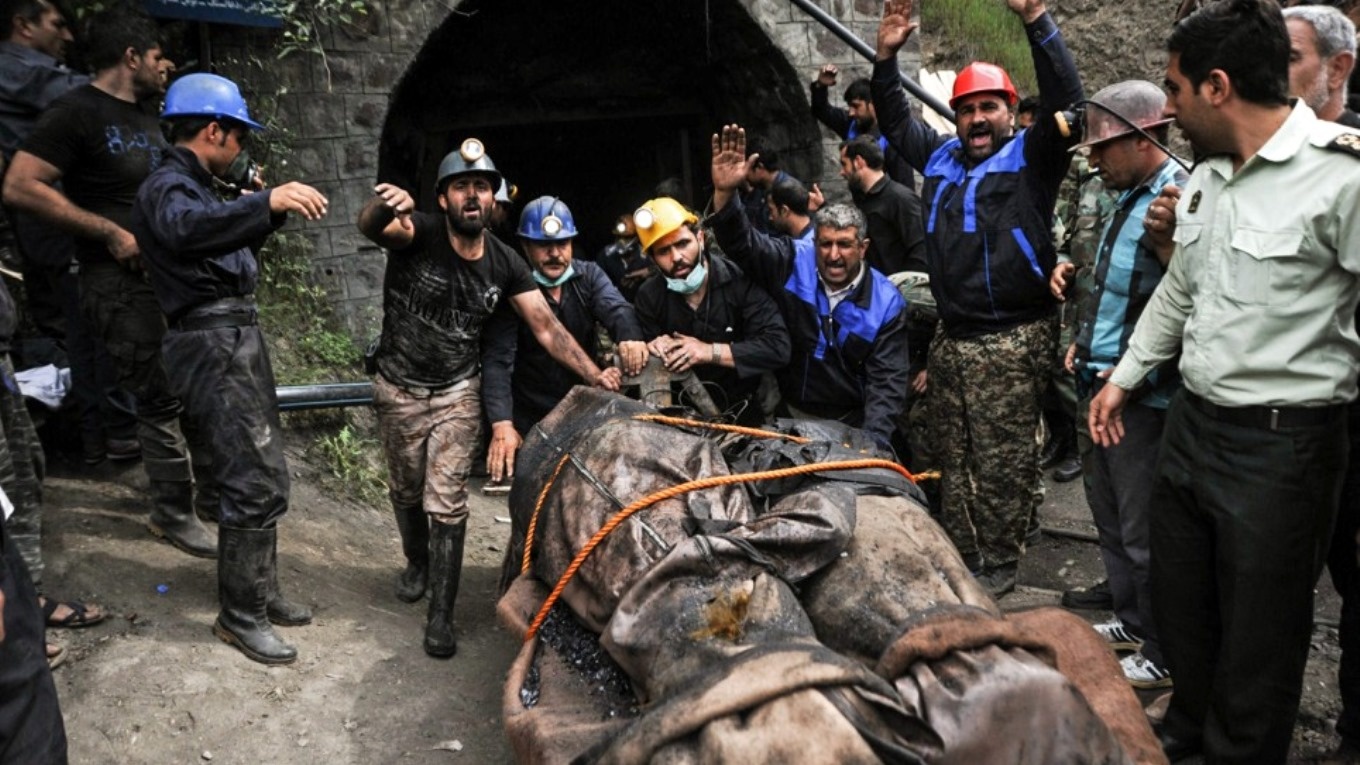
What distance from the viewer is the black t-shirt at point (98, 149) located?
4414mm

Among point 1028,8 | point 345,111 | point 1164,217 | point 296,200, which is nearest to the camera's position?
point 1164,217

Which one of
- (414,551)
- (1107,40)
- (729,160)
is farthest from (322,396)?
(1107,40)

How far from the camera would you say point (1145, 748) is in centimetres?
258

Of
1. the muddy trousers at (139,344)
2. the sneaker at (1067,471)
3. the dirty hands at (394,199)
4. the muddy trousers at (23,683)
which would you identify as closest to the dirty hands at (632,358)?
the dirty hands at (394,199)

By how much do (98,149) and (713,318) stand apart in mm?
2736

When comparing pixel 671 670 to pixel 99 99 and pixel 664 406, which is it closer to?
pixel 664 406

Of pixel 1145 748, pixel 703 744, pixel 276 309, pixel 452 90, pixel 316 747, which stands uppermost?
pixel 452 90

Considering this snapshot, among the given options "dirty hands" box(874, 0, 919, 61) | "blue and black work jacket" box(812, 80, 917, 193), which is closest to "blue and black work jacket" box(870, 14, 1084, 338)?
"dirty hands" box(874, 0, 919, 61)

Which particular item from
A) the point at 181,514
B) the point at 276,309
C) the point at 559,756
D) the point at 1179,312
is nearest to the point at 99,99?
the point at 181,514

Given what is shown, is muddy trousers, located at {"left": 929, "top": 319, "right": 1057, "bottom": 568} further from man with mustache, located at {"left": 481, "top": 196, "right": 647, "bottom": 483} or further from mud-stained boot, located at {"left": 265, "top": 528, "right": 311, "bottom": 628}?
mud-stained boot, located at {"left": 265, "top": 528, "right": 311, "bottom": 628}

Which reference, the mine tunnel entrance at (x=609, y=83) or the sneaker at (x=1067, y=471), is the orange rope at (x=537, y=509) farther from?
the mine tunnel entrance at (x=609, y=83)

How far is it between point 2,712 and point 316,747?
4.52 feet

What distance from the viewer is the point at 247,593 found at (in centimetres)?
404

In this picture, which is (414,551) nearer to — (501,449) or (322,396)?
(501,449)
